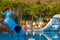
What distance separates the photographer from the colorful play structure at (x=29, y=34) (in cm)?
739

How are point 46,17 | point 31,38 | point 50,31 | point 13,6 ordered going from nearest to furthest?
point 31,38, point 50,31, point 46,17, point 13,6

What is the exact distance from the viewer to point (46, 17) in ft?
37.8

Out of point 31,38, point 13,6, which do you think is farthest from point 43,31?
point 13,6

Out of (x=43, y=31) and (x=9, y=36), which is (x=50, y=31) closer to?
(x=43, y=31)

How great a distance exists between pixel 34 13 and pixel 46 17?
77 centimetres

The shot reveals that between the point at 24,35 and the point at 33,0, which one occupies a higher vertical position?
the point at 33,0

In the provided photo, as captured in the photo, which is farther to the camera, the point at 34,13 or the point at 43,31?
the point at 34,13

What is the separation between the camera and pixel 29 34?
777 centimetres

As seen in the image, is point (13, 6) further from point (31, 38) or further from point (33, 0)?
point (31, 38)

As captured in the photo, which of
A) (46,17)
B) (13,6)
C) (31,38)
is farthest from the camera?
(13,6)

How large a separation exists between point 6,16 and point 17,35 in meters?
1.45

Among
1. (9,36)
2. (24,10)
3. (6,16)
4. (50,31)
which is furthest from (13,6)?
(9,36)

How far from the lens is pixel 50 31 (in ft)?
28.6

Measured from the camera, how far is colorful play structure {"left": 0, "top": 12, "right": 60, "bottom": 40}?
739cm
